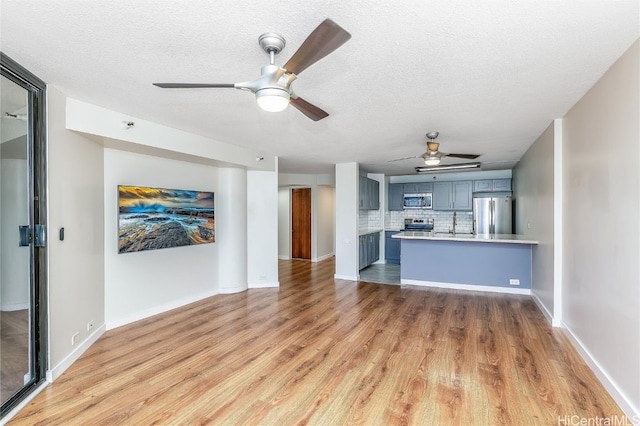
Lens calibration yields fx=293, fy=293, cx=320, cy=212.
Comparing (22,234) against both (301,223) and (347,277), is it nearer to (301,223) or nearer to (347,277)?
(347,277)

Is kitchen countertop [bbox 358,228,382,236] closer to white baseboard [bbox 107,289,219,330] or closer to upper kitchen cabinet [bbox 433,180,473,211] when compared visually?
upper kitchen cabinet [bbox 433,180,473,211]

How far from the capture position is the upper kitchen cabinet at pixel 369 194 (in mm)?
6715

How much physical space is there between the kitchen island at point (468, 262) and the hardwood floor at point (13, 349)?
5118 millimetres

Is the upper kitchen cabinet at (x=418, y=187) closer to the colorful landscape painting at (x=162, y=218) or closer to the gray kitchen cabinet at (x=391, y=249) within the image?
the gray kitchen cabinet at (x=391, y=249)

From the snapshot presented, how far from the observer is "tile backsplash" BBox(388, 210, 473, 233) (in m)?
7.50

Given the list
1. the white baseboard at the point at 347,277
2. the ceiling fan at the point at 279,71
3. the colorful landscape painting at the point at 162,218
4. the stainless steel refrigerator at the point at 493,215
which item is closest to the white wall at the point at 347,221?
the white baseboard at the point at 347,277

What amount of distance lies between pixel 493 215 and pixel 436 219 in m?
1.63

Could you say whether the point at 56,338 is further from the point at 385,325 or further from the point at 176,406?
the point at 385,325

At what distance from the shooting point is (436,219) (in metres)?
7.81

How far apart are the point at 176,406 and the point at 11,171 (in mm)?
2175

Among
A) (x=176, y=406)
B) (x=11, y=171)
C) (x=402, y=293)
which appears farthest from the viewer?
(x=402, y=293)

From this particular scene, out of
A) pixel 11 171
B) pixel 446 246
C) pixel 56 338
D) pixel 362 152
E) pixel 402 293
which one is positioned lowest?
pixel 402 293

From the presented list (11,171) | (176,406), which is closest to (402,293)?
(176,406)

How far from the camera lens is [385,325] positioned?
11.8 ft
